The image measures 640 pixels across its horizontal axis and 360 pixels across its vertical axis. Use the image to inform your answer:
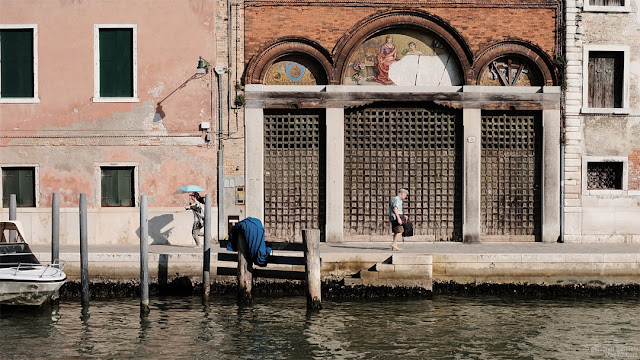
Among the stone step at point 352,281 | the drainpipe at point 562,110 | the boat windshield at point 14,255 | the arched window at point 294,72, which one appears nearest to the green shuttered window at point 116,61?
the arched window at point 294,72

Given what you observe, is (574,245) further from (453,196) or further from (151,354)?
(151,354)

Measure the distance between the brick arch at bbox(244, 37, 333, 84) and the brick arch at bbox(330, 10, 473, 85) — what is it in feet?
0.89

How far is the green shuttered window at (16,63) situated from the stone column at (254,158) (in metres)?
4.82

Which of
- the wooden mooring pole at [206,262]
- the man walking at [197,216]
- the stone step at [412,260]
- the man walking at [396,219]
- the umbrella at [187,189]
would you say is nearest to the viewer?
the wooden mooring pole at [206,262]

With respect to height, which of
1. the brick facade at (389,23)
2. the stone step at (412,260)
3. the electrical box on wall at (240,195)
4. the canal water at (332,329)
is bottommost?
the canal water at (332,329)

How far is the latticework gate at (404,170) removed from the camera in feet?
70.4

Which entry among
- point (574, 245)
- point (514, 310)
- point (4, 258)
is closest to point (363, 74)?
point (574, 245)

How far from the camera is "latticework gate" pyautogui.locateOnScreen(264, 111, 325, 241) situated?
2133 cm

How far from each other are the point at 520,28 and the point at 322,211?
595cm

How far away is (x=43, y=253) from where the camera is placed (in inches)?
693

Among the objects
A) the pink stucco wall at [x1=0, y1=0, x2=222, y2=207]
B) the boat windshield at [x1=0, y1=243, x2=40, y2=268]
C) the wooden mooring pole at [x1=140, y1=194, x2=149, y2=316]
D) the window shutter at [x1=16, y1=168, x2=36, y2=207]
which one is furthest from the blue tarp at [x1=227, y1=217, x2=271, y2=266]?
the window shutter at [x1=16, y1=168, x2=36, y2=207]

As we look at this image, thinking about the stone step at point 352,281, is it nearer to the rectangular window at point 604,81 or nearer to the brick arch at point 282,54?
the brick arch at point 282,54

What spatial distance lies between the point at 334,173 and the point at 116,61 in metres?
5.36

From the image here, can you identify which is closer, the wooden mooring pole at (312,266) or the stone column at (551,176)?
the wooden mooring pole at (312,266)
